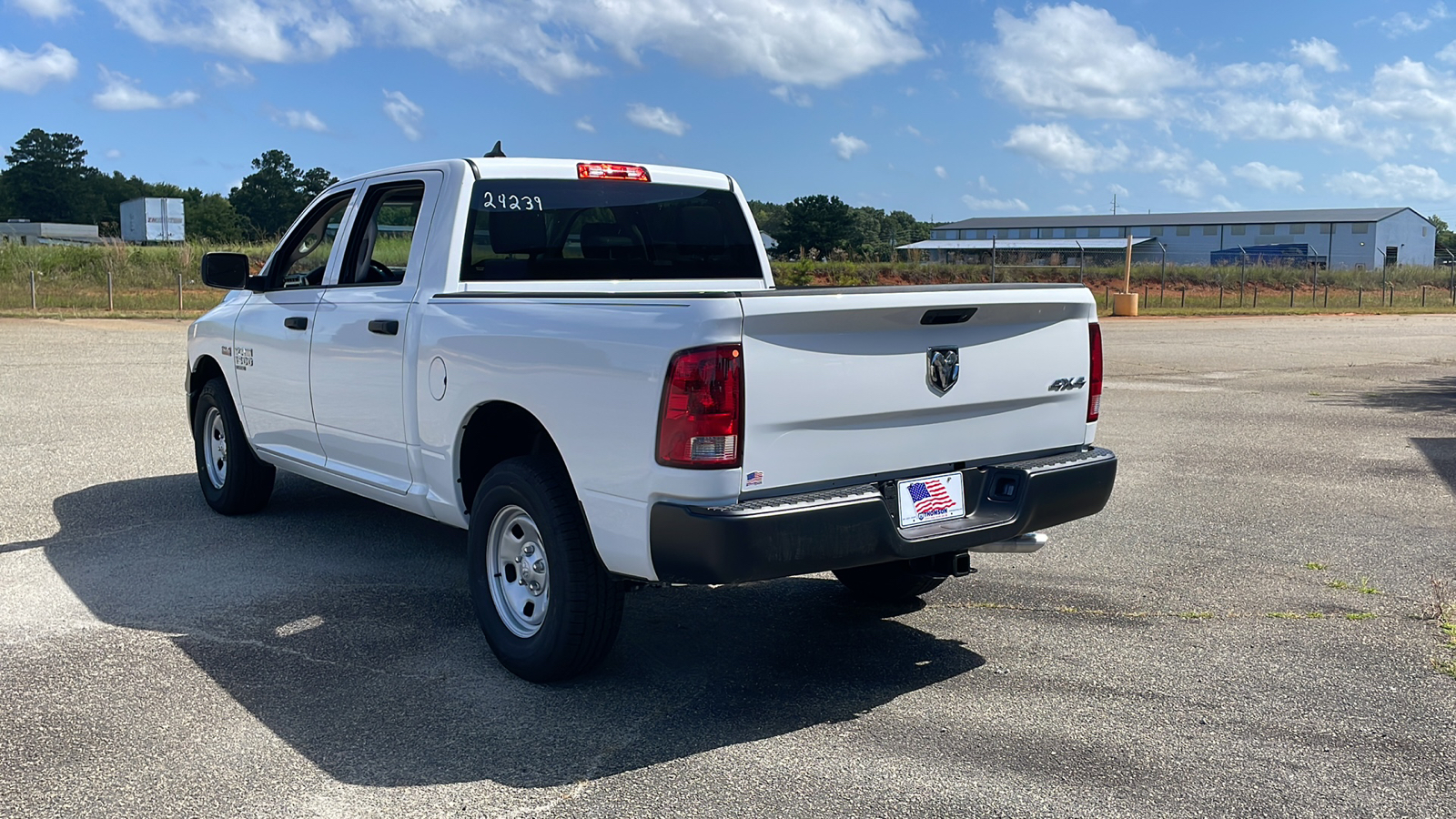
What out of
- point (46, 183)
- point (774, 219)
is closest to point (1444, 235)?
point (774, 219)

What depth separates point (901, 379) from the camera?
4.32m

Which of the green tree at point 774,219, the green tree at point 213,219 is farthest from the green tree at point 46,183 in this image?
the green tree at point 774,219

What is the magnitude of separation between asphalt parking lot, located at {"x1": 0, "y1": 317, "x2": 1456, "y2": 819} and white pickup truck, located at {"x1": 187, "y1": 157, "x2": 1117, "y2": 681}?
42cm

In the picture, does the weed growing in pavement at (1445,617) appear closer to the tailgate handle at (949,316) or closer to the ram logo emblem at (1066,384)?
the ram logo emblem at (1066,384)

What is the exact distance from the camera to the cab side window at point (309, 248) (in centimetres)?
649

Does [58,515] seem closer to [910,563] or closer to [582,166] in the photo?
[582,166]

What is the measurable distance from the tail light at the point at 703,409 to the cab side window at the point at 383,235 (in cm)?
225

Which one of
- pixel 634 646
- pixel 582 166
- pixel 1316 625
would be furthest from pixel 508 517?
pixel 1316 625

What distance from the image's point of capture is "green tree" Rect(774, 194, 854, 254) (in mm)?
58156

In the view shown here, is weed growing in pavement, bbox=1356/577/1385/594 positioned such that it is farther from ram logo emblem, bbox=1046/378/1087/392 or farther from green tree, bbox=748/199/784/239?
green tree, bbox=748/199/784/239

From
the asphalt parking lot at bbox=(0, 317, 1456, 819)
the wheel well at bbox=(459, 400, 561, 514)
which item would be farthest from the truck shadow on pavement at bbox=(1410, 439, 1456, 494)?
the wheel well at bbox=(459, 400, 561, 514)

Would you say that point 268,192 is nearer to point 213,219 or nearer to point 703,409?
point 213,219

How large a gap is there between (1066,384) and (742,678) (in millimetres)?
1699

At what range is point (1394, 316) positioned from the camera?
40.1 m
